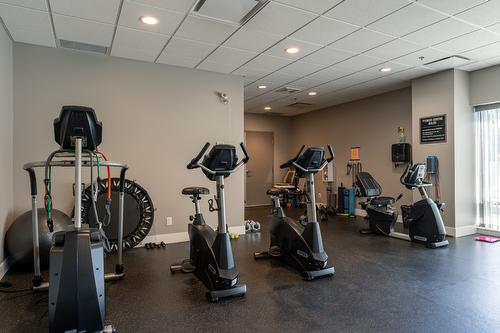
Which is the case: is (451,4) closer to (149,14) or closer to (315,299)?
(149,14)

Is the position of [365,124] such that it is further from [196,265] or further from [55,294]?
[55,294]

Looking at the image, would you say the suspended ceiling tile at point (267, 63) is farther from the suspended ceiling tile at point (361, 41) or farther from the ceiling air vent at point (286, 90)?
the ceiling air vent at point (286, 90)

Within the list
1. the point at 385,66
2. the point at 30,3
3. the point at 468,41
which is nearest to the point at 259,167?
the point at 385,66

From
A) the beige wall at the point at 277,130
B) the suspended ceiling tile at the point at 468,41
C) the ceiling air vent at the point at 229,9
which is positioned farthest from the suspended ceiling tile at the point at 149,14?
the beige wall at the point at 277,130

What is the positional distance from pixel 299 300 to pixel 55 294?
75.9 inches

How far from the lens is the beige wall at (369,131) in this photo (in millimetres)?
6670

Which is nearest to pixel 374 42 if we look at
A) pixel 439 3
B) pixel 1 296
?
pixel 439 3

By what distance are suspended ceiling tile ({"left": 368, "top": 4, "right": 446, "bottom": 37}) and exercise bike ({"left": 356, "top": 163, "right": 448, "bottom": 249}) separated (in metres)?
2.14

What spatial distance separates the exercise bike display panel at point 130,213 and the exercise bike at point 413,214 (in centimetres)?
362

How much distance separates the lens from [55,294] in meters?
2.07

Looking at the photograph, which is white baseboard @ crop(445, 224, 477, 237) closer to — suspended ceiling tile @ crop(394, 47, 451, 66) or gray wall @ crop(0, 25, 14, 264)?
suspended ceiling tile @ crop(394, 47, 451, 66)

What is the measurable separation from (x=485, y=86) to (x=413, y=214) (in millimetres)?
2528

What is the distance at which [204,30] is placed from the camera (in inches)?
145

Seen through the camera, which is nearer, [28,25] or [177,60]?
[28,25]
